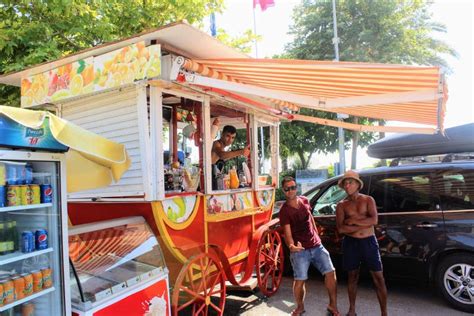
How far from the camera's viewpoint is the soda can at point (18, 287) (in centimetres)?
239

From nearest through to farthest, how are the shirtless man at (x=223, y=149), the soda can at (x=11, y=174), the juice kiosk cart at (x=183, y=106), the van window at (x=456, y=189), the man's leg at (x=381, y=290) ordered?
the soda can at (x=11, y=174) < the juice kiosk cart at (x=183, y=106) < the man's leg at (x=381, y=290) < the van window at (x=456, y=189) < the shirtless man at (x=223, y=149)

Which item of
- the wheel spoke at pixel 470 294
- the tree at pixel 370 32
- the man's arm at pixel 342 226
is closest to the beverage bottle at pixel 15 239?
the man's arm at pixel 342 226

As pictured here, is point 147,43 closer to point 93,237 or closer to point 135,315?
point 93,237

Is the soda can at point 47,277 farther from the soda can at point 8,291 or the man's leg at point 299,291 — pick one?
the man's leg at point 299,291

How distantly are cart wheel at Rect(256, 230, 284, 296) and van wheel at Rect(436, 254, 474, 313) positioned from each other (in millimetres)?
1955

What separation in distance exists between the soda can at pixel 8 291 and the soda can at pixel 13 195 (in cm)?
47

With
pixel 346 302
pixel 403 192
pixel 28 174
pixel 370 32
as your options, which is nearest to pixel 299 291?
pixel 346 302

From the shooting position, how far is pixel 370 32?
556 inches

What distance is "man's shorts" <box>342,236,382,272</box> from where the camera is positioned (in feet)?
13.1

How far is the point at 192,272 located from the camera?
3.78 meters

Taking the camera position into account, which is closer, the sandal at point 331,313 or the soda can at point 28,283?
the soda can at point 28,283

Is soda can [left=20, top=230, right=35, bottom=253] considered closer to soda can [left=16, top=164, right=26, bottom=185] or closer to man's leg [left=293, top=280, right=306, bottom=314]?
soda can [left=16, top=164, right=26, bottom=185]

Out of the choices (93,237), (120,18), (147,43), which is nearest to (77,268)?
(93,237)

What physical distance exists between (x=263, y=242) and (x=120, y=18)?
4.50 metres
